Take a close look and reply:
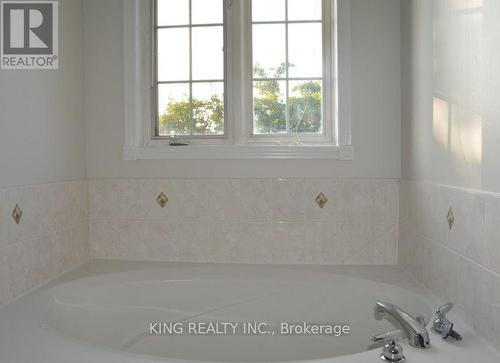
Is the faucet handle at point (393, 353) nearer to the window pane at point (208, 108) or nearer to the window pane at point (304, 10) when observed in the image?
the window pane at point (208, 108)

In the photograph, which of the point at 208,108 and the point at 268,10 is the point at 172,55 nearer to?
the point at 208,108

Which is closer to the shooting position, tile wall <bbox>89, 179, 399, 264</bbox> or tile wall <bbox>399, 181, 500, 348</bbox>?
tile wall <bbox>399, 181, 500, 348</bbox>

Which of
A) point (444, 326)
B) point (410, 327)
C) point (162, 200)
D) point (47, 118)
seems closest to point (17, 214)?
point (47, 118)

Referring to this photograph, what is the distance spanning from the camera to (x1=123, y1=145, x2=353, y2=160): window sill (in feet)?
8.18

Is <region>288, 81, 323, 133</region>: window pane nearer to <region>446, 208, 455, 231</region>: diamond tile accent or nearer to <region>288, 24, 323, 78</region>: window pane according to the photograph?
<region>288, 24, 323, 78</region>: window pane

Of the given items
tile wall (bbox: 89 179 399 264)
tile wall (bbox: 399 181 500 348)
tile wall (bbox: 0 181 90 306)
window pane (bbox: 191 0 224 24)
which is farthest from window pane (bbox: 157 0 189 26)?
tile wall (bbox: 399 181 500 348)

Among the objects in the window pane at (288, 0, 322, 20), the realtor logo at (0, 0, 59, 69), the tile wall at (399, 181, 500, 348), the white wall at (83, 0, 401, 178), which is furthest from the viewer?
the window pane at (288, 0, 322, 20)

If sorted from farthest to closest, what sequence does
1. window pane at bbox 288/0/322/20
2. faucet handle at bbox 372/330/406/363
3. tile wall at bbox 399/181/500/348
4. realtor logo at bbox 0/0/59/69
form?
window pane at bbox 288/0/322/20 < realtor logo at bbox 0/0/59/69 < tile wall at bbox 399/181/500/348 < faucet handle at bbox 372/330/406/363

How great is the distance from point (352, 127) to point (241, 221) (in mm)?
789

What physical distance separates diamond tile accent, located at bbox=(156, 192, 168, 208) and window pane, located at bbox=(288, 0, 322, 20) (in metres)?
1.25

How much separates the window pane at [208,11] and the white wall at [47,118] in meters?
0.65

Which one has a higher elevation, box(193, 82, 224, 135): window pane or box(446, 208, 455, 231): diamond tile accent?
box(193, 82, 224, 135): window pane

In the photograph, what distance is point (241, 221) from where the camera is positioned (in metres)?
2.54

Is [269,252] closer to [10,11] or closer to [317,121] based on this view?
[317,121]
